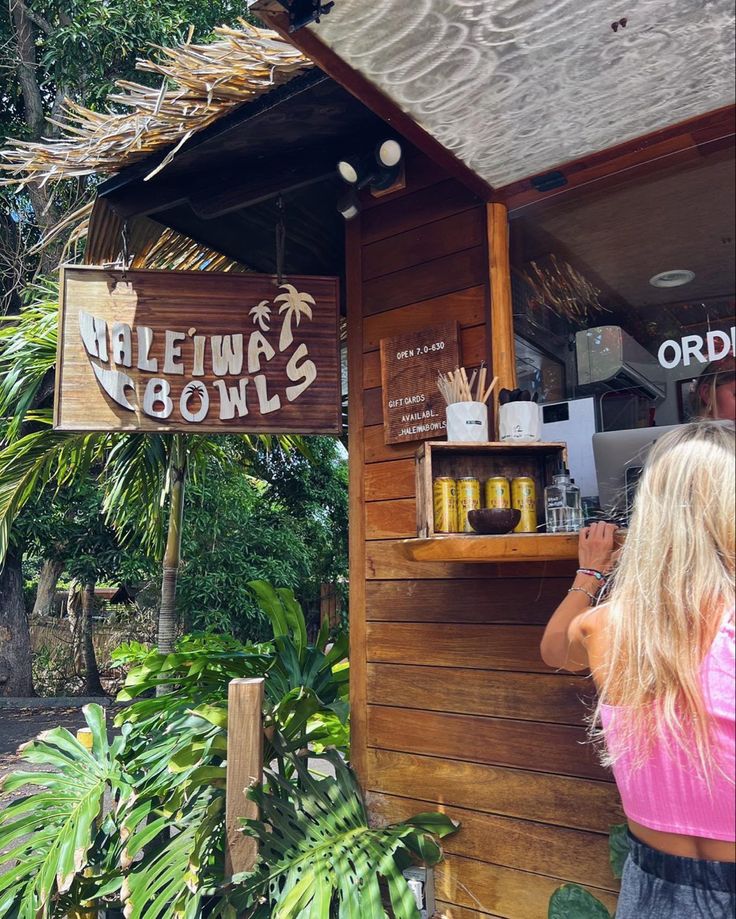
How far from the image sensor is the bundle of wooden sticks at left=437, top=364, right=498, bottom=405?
250 cm

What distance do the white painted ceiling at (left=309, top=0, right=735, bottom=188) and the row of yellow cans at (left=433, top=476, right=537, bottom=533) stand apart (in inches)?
39.2

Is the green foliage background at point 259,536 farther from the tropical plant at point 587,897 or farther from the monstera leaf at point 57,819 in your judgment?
the tropical plant at point 587,897

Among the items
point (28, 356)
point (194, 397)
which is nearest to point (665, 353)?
point (194, 397)

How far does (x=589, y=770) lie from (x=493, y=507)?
89 centimetres

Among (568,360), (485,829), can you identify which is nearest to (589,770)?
(485,829)

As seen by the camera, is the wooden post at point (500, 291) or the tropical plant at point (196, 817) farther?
the wooden post at point (500, 291)

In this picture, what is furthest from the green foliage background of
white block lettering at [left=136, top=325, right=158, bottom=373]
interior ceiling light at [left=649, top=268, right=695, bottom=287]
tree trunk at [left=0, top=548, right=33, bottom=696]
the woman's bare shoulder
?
the woman's bare shoulder

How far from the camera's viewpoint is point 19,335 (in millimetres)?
5129

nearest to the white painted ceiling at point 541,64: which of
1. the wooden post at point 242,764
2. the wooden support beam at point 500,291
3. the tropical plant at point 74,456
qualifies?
the wooden support beam at point 500,291

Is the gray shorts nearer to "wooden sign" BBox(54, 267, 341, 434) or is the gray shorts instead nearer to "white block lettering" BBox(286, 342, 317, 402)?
"wooden sign" BBox(54, 267, 341, 434)

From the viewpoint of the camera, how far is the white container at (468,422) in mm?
2387

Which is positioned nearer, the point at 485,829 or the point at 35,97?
the point at 485,829

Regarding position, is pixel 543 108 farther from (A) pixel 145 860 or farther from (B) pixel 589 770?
(A) pixel 145 860

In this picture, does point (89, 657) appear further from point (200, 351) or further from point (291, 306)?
point (291, 306)
